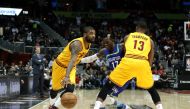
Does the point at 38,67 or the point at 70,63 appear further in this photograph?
the point at 38,67

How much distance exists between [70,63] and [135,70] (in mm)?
1188

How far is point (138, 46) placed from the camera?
8266mm

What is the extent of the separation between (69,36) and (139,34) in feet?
78.4

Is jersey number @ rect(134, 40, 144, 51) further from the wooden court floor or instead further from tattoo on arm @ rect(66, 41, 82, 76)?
the wooden court floor

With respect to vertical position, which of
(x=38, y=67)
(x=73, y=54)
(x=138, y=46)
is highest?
(x=138, y=46)

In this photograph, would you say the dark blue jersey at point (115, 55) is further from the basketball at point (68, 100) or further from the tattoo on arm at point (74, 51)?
the basketball at point (68, 100)

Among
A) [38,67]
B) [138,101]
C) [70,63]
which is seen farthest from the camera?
[38,67]

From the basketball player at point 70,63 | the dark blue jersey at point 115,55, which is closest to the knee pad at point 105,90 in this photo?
the basketball player at point 70,63

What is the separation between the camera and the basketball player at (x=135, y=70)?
26.5ft

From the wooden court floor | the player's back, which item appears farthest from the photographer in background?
the player's back

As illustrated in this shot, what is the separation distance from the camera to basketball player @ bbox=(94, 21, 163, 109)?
808cm

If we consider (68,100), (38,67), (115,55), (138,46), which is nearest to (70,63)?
(68,100)

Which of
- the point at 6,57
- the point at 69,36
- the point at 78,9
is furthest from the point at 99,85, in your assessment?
the point at 78,9

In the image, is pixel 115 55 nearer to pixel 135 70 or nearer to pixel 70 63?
pixel 135 70
